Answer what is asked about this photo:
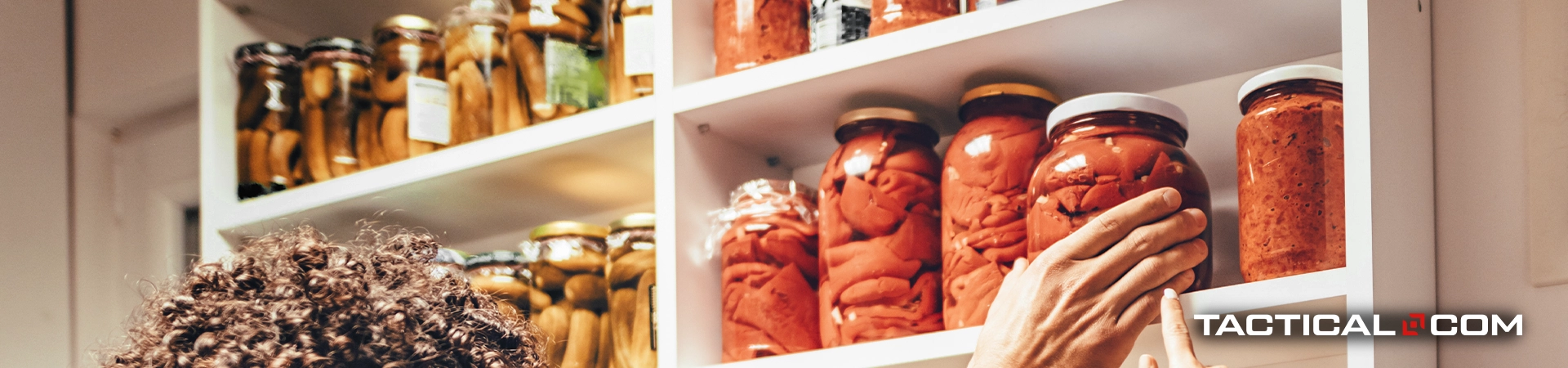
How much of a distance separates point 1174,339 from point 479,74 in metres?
0.74

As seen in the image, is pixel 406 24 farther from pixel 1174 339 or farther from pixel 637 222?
pixel 1174 339

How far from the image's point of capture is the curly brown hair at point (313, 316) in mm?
732

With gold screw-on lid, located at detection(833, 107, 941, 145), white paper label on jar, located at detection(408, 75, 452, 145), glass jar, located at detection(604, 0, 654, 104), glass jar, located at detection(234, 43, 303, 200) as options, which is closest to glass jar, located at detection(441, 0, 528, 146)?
white paper label on jar, located at detection(408, 75, 452, 145)

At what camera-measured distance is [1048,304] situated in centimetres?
84

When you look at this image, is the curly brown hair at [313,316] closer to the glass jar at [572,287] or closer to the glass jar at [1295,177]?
the glass jar at [572,287]

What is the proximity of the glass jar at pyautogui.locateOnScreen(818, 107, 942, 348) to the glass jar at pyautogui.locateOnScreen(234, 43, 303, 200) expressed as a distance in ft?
2.18

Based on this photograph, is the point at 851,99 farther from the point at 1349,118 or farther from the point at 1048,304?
the point at 1349,118

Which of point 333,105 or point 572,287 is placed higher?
point 333,105

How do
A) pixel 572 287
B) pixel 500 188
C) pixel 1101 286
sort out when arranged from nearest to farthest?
pixel 1101 286 < pixel 572 287 < pixel 500 188

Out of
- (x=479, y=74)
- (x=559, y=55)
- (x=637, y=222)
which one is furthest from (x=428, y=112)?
(x=637, y=222)

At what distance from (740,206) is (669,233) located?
63 millimetres

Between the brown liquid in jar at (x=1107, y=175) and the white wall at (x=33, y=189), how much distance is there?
1.47 m

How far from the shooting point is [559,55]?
3.87 ft

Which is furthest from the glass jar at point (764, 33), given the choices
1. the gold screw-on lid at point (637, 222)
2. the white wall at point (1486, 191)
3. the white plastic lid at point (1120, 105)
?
the white wall at point (1486, 191)
